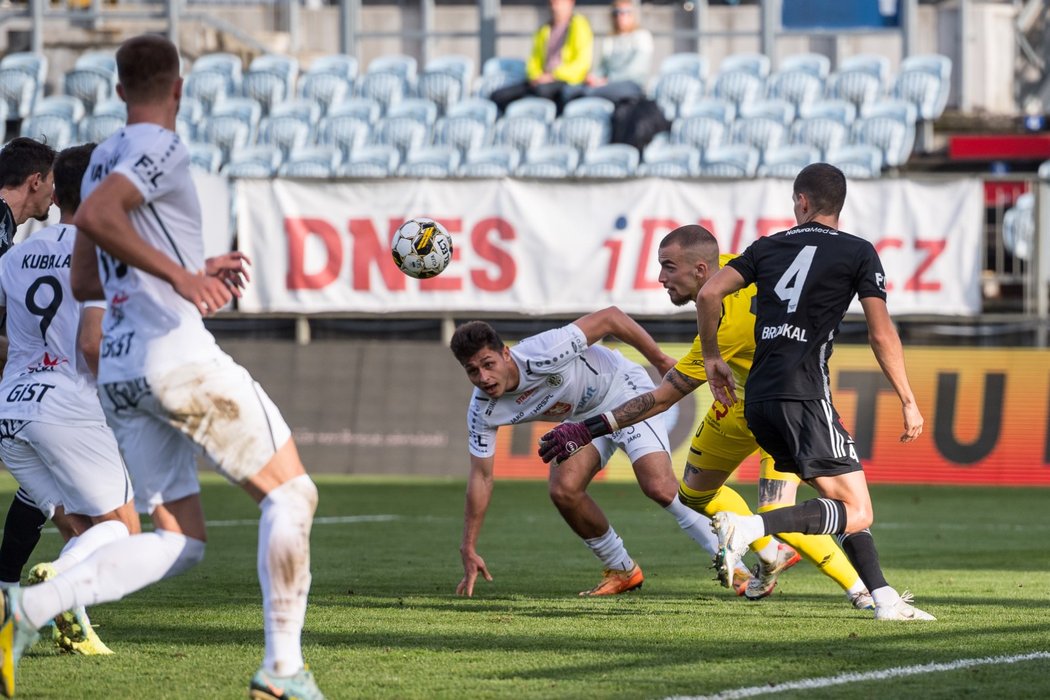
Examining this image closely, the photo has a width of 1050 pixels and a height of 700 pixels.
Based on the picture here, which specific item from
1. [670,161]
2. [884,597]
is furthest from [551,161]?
[884,597]

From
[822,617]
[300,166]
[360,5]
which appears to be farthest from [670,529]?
[360,5]

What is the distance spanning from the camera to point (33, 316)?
7.18 metres

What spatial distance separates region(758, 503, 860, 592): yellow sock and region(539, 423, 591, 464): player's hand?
1036 mm

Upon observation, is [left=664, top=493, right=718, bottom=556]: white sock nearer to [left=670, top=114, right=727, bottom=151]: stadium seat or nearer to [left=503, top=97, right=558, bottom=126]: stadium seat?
[left=670, top=114, right=727, bottom=151]: stadium seat

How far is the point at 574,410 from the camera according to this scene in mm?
9594

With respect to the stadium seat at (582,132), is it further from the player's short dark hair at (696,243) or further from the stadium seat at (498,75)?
the player's short dark hair at (696,243)

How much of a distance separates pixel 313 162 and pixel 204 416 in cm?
1758

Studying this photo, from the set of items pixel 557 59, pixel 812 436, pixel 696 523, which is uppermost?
pixel 557 59

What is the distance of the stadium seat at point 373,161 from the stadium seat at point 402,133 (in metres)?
0.35

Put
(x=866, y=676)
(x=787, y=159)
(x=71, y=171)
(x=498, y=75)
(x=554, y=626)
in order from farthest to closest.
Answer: (x=498, y=75)
(x=787, y=159)
(x=554, y=626)
(x=71, y=171)
(x=866, y=676)

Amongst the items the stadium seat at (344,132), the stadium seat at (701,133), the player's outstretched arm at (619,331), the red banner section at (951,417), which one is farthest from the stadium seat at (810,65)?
the player's outstretched arm at (619,331)

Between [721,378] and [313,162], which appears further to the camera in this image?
[313,162]

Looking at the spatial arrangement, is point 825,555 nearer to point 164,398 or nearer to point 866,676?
point 866,676

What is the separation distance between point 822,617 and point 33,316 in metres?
4.06
